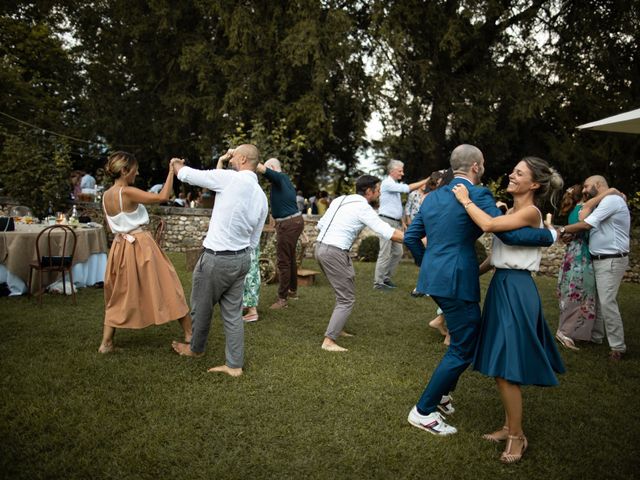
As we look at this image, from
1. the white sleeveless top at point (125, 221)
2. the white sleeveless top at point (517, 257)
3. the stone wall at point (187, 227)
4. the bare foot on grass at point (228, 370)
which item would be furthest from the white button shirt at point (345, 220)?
the stone wall at point (187, 227)

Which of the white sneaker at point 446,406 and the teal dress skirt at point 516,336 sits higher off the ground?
the teal dress skirt at point 516,336

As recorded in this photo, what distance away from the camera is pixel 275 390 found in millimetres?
4418

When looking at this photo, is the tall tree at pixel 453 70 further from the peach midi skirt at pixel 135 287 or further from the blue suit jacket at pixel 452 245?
the blue suit jacket at pixel 452 245

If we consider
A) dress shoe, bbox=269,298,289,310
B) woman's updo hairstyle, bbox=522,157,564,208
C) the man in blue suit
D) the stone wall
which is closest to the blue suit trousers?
the man in blue suit

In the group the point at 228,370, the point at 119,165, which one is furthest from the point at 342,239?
the point at 119,165

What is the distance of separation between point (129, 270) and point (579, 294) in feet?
16.6

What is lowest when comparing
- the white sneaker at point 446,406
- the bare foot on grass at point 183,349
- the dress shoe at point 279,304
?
the dress shoe at point 279,304

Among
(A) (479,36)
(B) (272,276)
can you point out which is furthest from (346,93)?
(B) (272,276)

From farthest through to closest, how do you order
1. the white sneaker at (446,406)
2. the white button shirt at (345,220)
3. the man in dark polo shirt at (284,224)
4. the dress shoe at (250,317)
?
the man in dark polo shirt at (284,224) < the dress shoe at (250,317) < the white button shirt at (345,220) < the white sneaker at (446,406)

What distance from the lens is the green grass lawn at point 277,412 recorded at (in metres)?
3.25

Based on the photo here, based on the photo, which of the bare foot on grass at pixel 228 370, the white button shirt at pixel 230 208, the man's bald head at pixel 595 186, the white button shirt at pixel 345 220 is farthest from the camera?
the man's bald head at pixel 595 186

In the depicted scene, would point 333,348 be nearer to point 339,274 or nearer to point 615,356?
point 339,274

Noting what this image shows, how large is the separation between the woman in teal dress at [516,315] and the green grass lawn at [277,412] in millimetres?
519

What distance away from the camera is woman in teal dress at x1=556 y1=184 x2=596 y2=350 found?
629 centimetres
